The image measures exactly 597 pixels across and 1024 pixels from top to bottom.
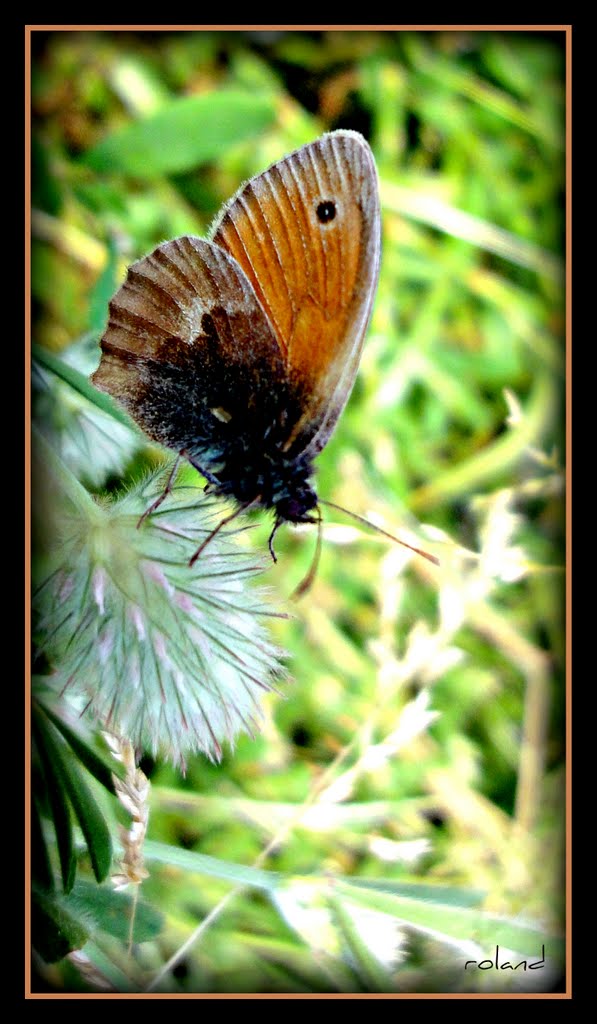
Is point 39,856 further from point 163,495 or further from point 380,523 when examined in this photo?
point 380,523

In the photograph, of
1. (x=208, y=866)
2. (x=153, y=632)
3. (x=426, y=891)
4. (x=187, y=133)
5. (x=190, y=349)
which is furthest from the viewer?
(x=187, y=133)

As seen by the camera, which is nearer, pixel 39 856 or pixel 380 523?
pixel 39 856

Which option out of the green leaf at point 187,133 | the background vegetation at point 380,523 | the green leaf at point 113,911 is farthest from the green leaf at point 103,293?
the green leaf at point 113,911

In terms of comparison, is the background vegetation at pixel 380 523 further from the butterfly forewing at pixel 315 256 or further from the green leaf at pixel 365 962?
the butterfly forewing at pixel 315 256

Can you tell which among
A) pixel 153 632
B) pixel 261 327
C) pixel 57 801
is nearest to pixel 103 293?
pixel 261 327

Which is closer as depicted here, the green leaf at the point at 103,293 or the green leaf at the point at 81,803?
the green leaf at the point at 81,803

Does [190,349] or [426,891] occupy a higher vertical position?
[190,349]
